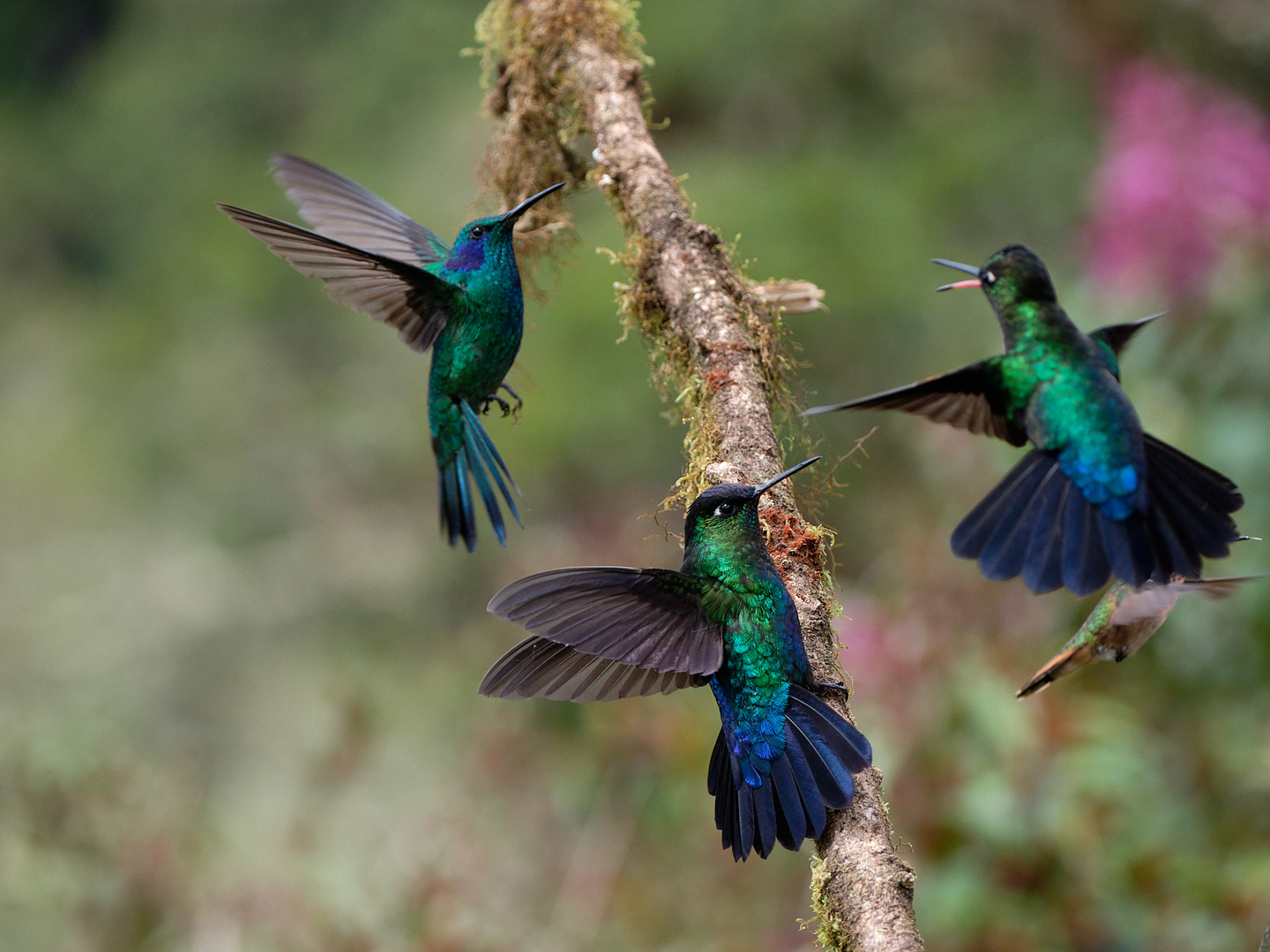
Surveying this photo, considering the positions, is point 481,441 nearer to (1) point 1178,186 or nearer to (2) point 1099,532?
(2) point 1099,532

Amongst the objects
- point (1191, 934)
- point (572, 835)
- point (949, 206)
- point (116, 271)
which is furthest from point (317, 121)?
point (1191, 934)

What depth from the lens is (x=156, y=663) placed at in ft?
26.8

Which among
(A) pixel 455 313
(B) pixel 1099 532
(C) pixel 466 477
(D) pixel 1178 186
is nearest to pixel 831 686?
(B) pixel 1099 532

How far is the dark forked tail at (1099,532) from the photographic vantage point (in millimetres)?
1403

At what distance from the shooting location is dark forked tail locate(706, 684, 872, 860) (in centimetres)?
149

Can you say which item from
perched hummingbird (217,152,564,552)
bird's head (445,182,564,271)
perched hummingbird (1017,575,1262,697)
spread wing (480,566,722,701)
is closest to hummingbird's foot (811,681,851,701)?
spread wing (480,566,722,701)

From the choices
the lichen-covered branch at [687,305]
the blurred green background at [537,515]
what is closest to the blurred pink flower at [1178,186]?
the blurred green background at [537,515]

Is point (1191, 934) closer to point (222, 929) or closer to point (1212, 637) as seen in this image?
point (1212, 637)

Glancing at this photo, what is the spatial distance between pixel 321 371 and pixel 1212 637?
7187 mm

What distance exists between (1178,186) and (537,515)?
365cm

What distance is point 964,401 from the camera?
1643 millimetres

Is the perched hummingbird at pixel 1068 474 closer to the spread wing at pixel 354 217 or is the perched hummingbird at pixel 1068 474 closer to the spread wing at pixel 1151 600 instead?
the spread wing at pixel 1151 600

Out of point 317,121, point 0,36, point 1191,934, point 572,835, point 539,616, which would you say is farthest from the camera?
point 0,36

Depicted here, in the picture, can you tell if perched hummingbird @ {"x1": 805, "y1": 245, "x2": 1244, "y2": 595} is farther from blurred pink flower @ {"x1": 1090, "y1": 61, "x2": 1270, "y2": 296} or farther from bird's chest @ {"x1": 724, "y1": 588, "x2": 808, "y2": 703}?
blurred pink flower @ {"x1": 1090, "y1": 61, "x2": 1270, "y2": 296}
